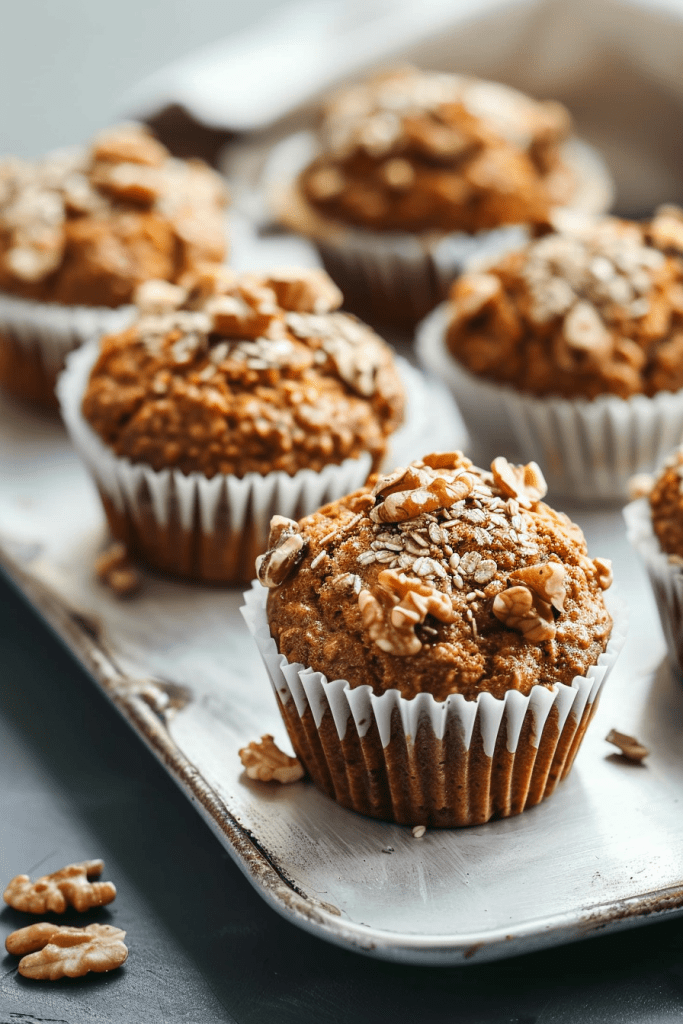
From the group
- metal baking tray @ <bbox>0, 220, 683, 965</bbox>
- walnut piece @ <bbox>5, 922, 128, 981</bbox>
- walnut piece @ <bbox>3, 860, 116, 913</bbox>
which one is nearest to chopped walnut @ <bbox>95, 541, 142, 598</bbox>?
metal baking tray @ <bbox>0, 220, 683, 965</bbox>

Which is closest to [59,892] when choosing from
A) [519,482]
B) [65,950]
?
[65,950]

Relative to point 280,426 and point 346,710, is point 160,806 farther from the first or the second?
point 280,426

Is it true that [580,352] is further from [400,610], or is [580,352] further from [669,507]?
[400,610]

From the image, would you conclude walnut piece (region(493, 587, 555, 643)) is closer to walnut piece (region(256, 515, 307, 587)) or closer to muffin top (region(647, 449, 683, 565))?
walnut piece (region(256, 515, 307, 587))

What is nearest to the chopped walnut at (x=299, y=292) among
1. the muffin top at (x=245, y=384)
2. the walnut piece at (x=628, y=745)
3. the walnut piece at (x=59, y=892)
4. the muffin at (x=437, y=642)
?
the muffin top at (x=245, y=384)

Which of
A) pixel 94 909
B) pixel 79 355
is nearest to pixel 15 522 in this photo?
pixel 79 355

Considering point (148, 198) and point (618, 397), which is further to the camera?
point (148, 198)
